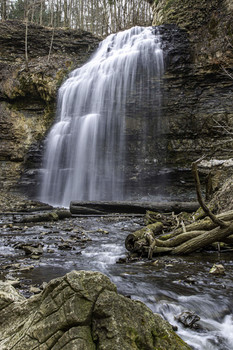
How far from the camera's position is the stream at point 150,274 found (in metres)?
3.05

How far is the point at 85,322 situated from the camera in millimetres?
1629

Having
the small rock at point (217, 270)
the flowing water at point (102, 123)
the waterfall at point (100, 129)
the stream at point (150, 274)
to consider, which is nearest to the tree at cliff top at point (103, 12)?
the flowing water at point (102, 123)

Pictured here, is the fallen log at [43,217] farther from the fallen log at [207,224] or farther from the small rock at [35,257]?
the fallen log at [207,224]

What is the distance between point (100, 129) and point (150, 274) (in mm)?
13954

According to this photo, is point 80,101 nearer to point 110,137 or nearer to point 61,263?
point 110,137

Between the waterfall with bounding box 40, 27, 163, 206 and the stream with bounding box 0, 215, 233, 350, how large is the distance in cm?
954

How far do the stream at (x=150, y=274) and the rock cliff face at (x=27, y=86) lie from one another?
1177 cm

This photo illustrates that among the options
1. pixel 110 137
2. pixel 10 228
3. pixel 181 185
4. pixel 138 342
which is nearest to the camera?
pixel 138 342

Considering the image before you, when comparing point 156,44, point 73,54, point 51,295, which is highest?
point 73,54

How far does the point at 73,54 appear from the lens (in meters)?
23.7

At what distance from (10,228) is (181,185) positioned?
1056cm

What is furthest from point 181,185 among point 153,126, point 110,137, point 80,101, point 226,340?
point 226,340

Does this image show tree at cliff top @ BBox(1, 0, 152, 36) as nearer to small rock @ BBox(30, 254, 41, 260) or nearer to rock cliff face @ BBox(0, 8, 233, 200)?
rock cliff face @ BBox(0, 8, 233, 200)

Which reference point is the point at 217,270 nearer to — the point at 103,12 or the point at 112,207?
the point at 112,207
